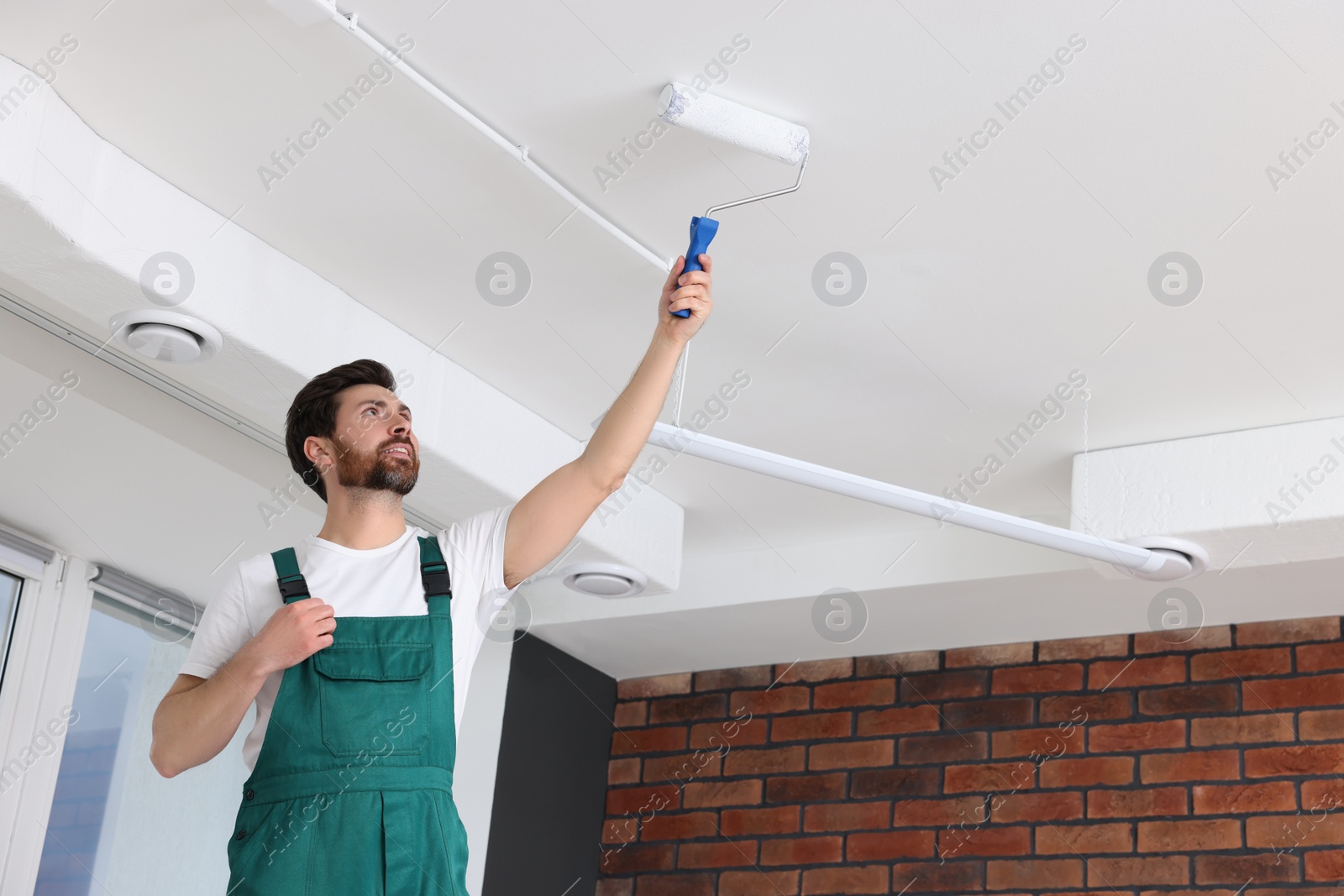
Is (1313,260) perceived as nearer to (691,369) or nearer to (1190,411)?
(1190,411)

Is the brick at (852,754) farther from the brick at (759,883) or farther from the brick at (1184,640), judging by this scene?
the brick at (1184,640)

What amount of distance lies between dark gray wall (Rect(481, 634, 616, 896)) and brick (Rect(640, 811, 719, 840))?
0.57 feet

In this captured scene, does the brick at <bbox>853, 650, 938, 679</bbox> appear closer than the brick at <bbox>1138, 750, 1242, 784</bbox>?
No

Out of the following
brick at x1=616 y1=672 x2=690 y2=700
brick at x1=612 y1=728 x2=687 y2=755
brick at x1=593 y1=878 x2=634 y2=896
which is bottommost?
brick at x1=593 y1=878 x2=634 y2=896

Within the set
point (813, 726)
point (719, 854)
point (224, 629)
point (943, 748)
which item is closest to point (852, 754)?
point (813, 726)

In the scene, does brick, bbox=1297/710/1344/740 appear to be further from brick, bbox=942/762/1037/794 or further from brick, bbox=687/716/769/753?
brick, bbox=687/716/769/753

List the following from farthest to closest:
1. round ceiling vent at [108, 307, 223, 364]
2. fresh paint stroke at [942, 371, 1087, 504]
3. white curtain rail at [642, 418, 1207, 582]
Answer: fresh paint stroke at [942, 371, 1087, 504], white curtain rail at [642, 418, 1207, 582], round ceiling vent at [108, 307, 223, 364]

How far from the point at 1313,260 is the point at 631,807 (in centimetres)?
280

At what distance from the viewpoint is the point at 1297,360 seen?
3.03 meters

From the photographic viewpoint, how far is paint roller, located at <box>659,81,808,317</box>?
2.35 metres

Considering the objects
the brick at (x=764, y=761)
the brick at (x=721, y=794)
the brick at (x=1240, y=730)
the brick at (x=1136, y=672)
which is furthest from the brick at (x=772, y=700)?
the brick at (x=1240, y=730)

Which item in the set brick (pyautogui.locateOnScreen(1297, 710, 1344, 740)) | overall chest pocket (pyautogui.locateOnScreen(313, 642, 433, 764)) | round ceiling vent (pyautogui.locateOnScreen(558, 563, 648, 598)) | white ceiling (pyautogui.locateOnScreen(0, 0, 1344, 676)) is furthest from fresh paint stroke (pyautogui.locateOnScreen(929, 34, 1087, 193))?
brick (pyautogui.locateOnScreen(1297, 710, 1344, 740))

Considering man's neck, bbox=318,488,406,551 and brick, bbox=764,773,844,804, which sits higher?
brick, bbox=764,773,844,804

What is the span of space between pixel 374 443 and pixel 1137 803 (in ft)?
9.46
